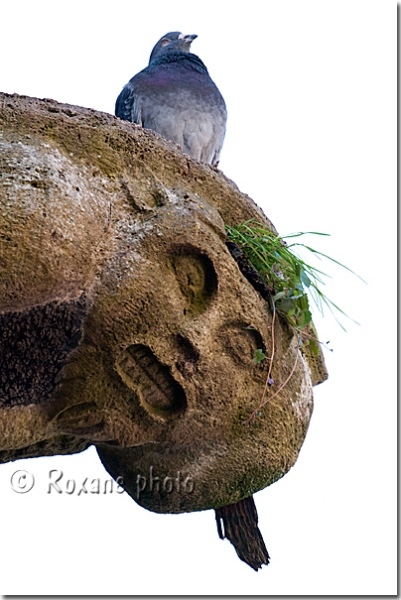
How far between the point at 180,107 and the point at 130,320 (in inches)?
66.8

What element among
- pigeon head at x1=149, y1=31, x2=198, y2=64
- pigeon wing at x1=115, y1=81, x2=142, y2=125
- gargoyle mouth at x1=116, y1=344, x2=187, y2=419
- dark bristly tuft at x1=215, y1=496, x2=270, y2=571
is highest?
pigeon head at x1=149, y1=31, x2=198, y2=64

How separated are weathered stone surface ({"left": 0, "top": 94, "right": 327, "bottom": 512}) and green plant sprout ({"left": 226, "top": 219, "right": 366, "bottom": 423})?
0.04 metres

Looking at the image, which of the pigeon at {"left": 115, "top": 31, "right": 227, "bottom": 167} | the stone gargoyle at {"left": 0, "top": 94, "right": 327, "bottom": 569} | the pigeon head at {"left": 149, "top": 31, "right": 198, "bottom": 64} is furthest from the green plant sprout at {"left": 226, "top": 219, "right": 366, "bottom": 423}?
the pigeon head at {"left": 149, "top": 31, "right": 198, "bottom": 64}

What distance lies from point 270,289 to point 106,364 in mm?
519

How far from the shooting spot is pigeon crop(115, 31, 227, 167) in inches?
134

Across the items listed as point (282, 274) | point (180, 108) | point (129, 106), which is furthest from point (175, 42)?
point (282, 274)

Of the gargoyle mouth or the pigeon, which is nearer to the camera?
the gargoyle mouth

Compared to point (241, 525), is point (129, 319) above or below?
above

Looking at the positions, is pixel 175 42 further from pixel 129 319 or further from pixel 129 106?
pixel 129 319

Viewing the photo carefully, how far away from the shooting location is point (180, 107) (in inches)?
134

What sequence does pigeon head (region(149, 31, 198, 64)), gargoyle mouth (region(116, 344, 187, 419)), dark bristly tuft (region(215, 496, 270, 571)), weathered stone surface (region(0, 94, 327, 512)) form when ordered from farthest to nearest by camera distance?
pigeon head (region(149, 31, 198, 64)), dark bristly tuft (region(215, 496, 270, 571)), gargoyle mouth (region(116, 344, 187, 419)), weathered stone surface (region(0, 94, 327, 512))

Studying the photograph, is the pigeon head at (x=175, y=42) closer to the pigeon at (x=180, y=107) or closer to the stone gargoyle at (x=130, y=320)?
the pigeon at (x=180, y=107)

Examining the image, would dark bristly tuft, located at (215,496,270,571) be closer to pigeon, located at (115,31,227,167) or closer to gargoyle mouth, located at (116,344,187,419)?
gargoyle mouth, located at (116,344,187,419)

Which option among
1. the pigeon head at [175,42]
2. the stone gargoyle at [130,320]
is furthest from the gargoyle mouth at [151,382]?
the pigeon head at [175,42]
